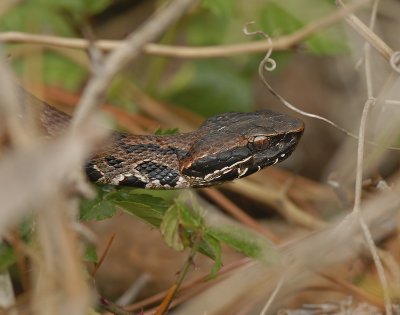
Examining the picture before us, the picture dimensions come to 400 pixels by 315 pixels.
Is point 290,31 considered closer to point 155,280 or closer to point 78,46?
point 78,46

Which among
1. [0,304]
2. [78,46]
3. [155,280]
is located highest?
[78,46]

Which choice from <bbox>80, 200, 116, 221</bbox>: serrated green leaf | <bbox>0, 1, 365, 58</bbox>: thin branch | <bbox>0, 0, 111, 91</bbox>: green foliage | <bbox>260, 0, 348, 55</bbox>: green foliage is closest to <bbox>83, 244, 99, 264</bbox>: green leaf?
<bbox>80, 200, 116, 221</bbox>: serrated green leaf

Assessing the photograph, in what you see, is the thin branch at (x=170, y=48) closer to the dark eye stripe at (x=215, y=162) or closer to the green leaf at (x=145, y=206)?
the dark eye stripe at (x=215, y=162)

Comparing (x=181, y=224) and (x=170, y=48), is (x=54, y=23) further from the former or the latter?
(x=181, y=224)

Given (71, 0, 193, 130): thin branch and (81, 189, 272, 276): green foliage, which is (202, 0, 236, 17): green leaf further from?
(71, 0, 193, 130): thin branch

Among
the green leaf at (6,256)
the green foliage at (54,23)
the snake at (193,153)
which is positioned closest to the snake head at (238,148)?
the snake at (193,153)

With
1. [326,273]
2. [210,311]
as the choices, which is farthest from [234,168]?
[210,311]
